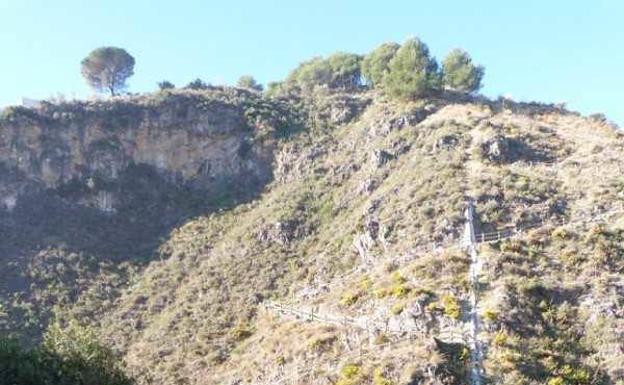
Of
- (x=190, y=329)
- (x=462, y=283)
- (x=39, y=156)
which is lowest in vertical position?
(x=190, y=329)

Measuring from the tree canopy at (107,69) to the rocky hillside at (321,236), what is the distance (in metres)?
13.8

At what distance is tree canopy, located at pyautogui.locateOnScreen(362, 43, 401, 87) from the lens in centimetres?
7588

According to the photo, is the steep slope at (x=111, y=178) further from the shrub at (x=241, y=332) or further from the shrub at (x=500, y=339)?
the shrub at (x=500, y=339)

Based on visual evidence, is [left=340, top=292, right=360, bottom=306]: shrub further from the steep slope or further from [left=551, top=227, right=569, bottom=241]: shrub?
the steep slope

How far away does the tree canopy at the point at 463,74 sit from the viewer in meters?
73.8

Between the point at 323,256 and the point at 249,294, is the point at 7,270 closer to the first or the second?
the point at 249,294

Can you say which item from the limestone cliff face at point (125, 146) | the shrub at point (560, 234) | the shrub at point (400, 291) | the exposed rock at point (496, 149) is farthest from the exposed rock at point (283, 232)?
the shrub at point (560, 234)

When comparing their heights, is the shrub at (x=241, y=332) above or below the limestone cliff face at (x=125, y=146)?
below

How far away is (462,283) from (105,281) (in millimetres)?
26292

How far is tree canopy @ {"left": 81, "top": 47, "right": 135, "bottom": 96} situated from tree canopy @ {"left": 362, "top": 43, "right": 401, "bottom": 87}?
86.7 ft

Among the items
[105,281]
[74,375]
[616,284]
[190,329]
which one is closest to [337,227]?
[190,329]

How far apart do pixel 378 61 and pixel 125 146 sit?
27.4m

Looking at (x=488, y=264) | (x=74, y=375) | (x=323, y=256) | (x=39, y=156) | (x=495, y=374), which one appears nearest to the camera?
(x=74, y=375)

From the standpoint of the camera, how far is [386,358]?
33.8 metres
